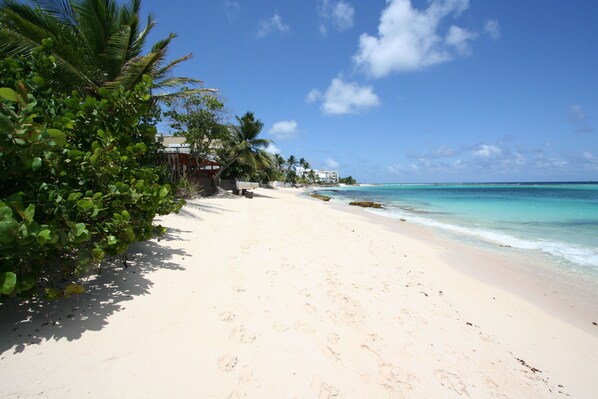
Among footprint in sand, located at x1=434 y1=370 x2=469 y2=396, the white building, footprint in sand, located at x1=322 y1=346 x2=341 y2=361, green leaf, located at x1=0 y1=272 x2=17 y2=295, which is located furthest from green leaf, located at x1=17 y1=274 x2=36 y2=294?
the white building

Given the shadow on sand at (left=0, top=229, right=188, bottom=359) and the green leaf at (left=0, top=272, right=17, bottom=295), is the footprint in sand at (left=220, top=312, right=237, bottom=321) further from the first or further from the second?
the green leaf at (left=0, top=272, right=17, bottom=295)

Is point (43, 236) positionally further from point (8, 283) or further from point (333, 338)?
point (333, 338)

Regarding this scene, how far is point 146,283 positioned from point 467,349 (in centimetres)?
404

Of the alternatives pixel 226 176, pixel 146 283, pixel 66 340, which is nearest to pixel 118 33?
pixel 146 283

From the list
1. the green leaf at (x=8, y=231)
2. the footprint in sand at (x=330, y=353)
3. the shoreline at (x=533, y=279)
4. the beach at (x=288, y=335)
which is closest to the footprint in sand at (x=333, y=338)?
the beach at (x=288, y=335)

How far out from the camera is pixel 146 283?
3.75 metres

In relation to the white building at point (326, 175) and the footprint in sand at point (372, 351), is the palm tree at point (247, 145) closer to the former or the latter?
the footprint in sand at point (372, 351)

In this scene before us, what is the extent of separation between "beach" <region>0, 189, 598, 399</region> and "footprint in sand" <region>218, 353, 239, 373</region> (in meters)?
0.01

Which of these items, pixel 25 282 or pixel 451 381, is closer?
pixel 25 282

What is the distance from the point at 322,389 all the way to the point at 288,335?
2.40ft

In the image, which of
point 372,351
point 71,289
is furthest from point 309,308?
point 71,289

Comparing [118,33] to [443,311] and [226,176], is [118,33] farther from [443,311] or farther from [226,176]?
[226,176]

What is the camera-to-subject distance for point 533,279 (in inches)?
233

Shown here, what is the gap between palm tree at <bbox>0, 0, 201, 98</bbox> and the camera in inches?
251
